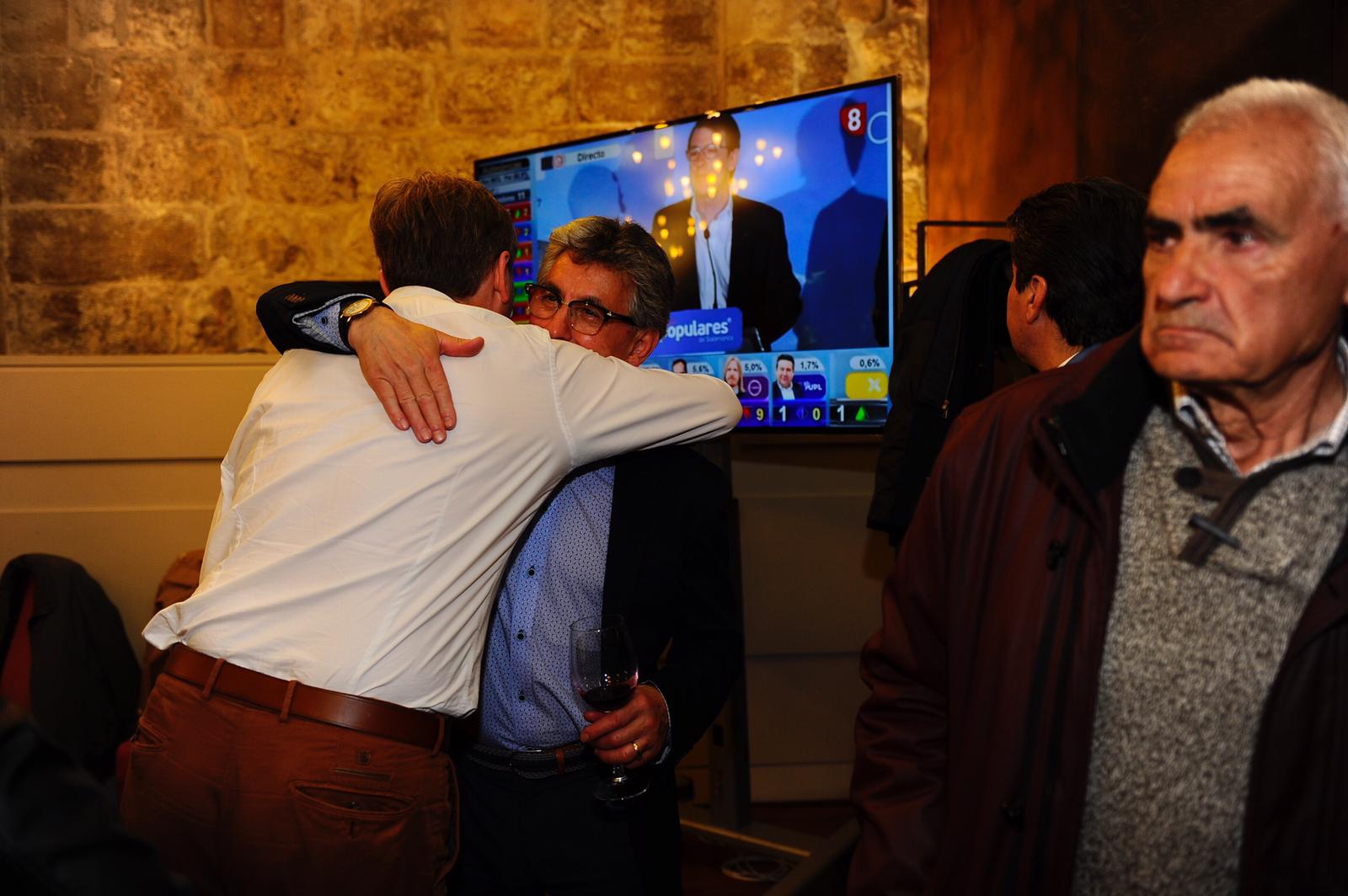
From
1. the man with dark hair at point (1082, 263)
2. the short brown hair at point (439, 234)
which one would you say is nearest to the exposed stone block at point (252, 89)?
the short brown hair at point (439, 234)

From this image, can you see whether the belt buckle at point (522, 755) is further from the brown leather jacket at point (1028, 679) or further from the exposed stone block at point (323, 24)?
the exposed stone block at point (323, 24)

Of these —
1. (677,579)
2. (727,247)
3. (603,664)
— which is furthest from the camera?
(727,247)

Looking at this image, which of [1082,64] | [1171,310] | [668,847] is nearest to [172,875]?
[1171,310]

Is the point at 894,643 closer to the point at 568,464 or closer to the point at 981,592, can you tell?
the point at 981,592

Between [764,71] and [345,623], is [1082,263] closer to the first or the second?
[345,623]

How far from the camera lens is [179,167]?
4234mm

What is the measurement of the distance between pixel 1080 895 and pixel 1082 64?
2451mm

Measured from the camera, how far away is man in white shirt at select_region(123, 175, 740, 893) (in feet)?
4.64

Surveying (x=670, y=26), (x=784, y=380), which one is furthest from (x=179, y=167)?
(x=784, y=380)

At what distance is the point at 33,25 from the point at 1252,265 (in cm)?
459

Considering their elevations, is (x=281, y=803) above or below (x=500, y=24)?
below

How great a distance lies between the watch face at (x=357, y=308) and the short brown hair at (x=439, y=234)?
146 millimetres

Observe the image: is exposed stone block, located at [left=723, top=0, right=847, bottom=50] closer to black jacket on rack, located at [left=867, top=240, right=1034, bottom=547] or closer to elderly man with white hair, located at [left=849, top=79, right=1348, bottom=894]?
black jacket on rack, located at [left=867, top=240, right=1034, bottom=547]

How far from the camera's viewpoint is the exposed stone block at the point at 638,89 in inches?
171
